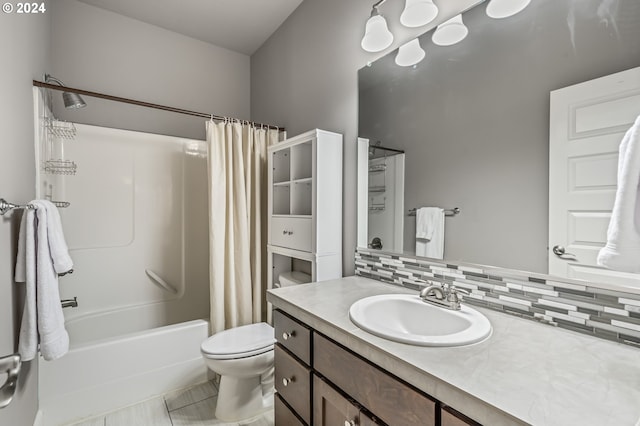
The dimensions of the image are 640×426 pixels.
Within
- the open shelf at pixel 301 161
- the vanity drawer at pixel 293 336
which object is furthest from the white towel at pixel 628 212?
the open shelf at pixel 301 161

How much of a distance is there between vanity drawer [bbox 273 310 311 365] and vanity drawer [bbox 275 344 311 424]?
0.12ft

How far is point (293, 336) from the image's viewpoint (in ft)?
3.95

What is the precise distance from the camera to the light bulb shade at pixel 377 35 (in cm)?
149

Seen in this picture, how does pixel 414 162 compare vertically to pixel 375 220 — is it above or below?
above

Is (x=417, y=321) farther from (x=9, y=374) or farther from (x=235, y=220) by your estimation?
(x=235, y=220)

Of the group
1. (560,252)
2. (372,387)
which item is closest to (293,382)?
(372,387)

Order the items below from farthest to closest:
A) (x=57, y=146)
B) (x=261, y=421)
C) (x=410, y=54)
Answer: (x=57, y=146)
(x=261, y=421)
(x=410, y=54)

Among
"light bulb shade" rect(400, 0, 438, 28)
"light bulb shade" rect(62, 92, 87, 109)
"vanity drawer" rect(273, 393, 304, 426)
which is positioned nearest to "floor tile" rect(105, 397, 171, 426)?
"vanity drawer" rect(273, 393, 304, 426)

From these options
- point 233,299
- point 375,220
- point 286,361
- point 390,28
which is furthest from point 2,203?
point 390,28

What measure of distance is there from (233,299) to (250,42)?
7.69 feet

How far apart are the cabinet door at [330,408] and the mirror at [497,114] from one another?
0.71 m

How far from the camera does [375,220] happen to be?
1.64m

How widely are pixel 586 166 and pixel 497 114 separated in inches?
14.0

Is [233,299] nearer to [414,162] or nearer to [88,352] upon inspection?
[88,352]
